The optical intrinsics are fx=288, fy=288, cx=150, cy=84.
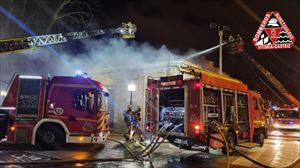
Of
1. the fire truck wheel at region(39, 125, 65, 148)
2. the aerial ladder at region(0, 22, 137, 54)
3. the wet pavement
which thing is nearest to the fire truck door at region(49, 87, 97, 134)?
the fire truck wheel at region(39, 125, 65, 148)

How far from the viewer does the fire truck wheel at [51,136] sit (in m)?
9.98

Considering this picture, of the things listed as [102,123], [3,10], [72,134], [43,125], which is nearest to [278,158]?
[102,123]

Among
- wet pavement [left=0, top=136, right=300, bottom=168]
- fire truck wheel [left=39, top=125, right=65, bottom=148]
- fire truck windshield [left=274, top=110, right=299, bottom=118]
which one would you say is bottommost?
wet pavement [left=0, top=136, right=300, bottom=168]

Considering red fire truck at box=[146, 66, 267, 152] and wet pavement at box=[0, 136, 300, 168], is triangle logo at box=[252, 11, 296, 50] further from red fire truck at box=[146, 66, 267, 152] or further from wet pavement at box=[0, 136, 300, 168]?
wet pavement at box=[0, 136, 300, 168]

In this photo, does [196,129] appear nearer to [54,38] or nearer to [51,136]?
[51,136]

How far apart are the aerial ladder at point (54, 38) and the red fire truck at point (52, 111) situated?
8.65 metres

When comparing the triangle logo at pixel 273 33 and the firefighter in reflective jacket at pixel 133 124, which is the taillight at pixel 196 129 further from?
the triangle logo at pixel 273 33

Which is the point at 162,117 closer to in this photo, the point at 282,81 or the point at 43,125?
the point at 43,125

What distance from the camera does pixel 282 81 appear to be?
30047 mm

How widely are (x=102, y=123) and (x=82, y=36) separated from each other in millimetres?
12495

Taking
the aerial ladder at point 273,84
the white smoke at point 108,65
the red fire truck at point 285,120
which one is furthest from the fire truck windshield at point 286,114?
the white smoke at point 108,65

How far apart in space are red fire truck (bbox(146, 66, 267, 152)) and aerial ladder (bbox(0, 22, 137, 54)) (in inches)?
390

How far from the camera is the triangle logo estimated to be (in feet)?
44.0

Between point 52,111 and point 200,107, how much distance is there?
17.0 ft
